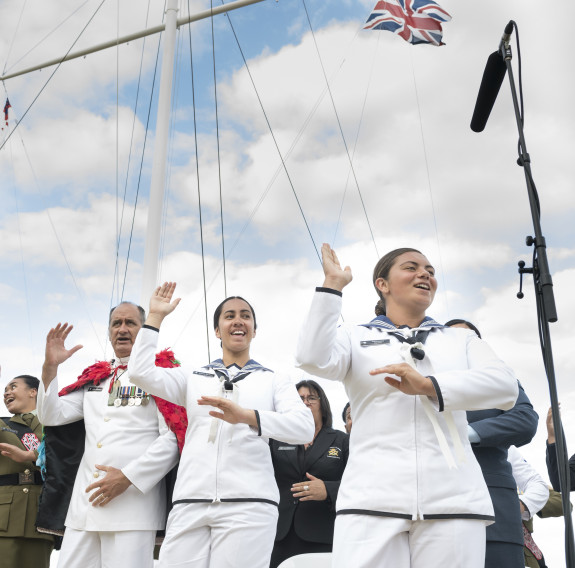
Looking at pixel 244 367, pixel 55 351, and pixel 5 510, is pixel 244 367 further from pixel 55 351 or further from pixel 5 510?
pixel 5 510

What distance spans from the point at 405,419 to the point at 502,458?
1285mm

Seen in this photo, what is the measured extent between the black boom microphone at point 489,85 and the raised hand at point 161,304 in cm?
185

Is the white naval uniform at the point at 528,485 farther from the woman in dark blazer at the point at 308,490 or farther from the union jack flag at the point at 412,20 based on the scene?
the union jack flag at the point at 412,20

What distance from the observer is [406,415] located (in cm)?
238

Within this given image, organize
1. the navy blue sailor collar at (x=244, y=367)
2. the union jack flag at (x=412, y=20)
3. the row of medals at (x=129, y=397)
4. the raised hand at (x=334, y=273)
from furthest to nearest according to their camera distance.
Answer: the union jack flag at (x=412, y=20) → the row of medals at (x=129, y=397) → the navy blue sailor collar at (x=244, y=367) → the raised hand at (x=334, y=273)

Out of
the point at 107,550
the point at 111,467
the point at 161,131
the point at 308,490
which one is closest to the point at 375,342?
the point at 308,490


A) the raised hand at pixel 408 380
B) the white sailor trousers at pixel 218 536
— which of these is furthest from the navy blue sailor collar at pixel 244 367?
the raised hand at pixel 408 380

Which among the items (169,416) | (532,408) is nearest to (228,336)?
(169,416)

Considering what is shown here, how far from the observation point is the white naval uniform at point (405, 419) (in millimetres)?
2230

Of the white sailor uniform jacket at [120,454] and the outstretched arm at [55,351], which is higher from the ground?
the outstretched arm at [55,351]

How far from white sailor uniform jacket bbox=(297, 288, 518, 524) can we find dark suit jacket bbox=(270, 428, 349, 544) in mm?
1814

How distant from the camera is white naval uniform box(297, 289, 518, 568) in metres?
2.23

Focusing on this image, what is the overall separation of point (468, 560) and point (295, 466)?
225 centimetres

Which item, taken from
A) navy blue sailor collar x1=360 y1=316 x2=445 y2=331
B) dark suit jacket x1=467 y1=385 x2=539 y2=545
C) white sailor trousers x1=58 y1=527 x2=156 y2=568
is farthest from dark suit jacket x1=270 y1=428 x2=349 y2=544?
navy blue sailor collar x1=360 y1=316 x2=445 y2=331
